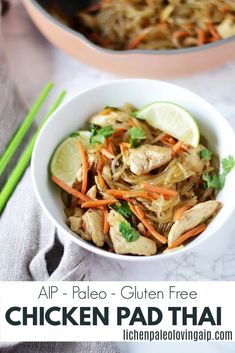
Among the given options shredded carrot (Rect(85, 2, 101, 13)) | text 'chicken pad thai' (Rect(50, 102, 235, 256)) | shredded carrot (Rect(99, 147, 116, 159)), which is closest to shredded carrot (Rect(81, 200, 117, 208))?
text 'chicken pad thai' (Rect(50, 102, 235, 256))

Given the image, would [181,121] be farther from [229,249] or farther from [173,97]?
[229,249]

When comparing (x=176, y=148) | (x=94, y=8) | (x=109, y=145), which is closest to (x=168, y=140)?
(x=176, y=148)

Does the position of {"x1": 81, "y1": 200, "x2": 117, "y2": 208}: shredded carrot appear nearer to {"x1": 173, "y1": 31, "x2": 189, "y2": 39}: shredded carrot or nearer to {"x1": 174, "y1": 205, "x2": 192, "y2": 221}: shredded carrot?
{"x1": 174, "y1": 205, "x2": 192, "y2": 221}: shredded carrot

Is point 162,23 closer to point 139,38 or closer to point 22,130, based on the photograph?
point 139,38

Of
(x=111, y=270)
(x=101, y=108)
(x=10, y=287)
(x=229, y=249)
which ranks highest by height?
(x=101, y=108)

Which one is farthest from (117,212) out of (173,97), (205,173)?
(173,97)

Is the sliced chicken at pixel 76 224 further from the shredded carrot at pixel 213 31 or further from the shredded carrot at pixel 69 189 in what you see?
the shredded carrot at pixel 213 31
